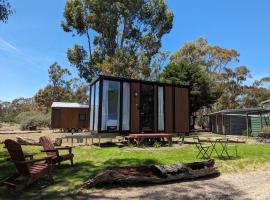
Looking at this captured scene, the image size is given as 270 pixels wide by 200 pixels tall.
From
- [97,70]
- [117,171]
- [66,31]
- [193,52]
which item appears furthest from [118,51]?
[117,171]

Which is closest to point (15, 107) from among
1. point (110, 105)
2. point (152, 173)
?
point (110, 105)

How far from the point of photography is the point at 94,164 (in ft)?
24.2

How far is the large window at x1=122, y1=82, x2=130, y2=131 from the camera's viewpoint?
1227 centimetres

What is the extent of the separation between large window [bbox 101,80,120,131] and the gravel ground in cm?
633

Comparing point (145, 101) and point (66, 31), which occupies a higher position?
point (66, 31)

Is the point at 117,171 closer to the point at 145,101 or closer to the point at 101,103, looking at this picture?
the point at 101,103

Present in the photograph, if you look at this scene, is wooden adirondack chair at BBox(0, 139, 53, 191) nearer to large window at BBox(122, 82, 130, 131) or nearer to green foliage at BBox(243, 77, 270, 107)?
large window at BBox(122, 82, 130, 131)

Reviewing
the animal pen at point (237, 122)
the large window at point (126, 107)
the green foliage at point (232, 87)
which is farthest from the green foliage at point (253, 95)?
the large window at point (126, 107)

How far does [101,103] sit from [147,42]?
18.1 m

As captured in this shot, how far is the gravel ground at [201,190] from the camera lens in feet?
16.0

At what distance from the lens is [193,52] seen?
123 feet

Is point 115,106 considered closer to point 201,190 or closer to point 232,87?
point 201,190

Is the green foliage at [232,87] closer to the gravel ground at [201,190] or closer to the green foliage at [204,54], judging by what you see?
the green foliage at [204,54]

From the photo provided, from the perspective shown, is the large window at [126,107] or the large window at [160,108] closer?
the large window at [126,107]
